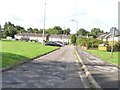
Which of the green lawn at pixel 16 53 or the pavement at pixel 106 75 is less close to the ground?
the green lawn at pixel 16 53

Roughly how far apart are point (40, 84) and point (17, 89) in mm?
1552

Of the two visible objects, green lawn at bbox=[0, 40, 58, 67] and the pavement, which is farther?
green lawn at bbox=[0, 40, 58, 67]

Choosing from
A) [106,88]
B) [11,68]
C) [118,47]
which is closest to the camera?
[106,88]

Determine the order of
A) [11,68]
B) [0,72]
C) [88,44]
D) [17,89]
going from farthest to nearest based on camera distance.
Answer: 1. [88,44]
2. [11,68]
3. [0,72]
4. [17,89]

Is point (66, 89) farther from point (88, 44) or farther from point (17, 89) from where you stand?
point (88, 44)

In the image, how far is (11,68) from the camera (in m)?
16.9

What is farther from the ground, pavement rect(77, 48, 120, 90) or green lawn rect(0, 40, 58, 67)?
green lawn rect(0, 40, 58, 67)

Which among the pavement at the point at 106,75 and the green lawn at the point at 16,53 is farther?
the green lawn at the point at 16,53

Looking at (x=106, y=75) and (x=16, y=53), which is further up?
(x=16, y=53)

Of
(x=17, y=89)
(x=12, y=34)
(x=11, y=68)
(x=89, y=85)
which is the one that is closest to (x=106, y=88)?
(x=89, y=85)

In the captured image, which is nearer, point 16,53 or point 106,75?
point 106,75

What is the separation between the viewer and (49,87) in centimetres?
1082

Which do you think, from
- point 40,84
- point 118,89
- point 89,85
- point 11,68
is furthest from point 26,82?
point 11,68

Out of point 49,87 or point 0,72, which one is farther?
point 0,72
